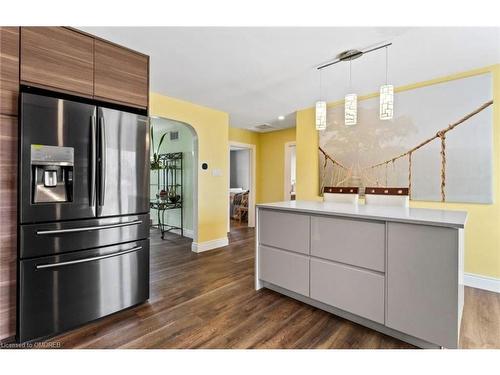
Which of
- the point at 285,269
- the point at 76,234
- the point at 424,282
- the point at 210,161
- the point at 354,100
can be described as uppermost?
the point at 354,100

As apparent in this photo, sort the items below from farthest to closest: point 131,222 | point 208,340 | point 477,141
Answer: point 477,141 < point 131,222 < point 208,340

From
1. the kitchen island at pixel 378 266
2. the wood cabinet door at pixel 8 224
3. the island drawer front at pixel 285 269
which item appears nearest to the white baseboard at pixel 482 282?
the kitchen island at pixel 378 266

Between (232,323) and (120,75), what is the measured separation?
2349 millimetres

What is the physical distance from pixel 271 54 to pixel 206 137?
210 cm

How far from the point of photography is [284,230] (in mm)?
2389

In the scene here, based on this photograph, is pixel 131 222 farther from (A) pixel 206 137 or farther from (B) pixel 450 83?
(B) pixel 450 83

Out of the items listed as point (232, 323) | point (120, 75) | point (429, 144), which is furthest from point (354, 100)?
point (232, 323)

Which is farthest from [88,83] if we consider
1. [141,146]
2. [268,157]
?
[268,157]

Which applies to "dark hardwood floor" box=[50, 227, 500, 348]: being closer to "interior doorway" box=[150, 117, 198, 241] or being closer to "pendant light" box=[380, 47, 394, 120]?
"pendant light" box=[380, 47, 394, 120]

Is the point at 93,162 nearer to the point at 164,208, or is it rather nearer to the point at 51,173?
the point at 51,173

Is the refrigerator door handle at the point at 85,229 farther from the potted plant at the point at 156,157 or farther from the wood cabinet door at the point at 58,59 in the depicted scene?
the potted plant at the point at 156,157

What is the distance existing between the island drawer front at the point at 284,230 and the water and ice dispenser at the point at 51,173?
67.6 inches

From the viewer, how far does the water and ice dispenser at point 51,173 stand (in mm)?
1665
